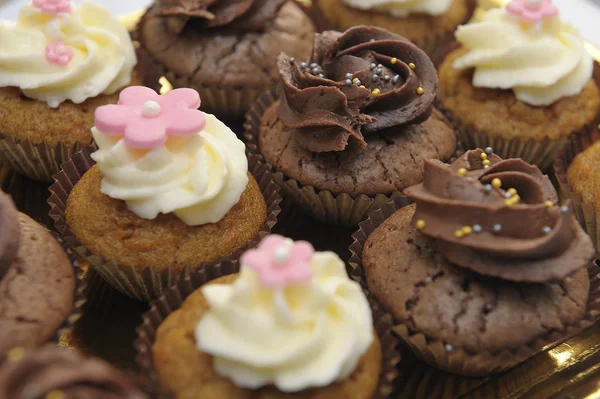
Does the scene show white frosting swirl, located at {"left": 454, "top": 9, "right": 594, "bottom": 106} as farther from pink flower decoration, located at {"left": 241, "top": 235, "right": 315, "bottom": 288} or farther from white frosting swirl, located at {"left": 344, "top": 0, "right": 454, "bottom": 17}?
pink flower decoration, located at {"left": 241, "top": 235, "right": 315, "bottom": 288}

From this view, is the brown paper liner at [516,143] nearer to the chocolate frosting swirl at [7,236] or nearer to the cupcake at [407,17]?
the cupcake at [407,17]

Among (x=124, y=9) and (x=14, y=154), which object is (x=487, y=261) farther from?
(x=124, y=9)

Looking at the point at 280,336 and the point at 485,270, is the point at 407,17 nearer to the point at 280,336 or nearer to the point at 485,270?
the point at 485,270

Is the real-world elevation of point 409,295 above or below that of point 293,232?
above

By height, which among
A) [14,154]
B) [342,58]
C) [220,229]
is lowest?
[14,154]

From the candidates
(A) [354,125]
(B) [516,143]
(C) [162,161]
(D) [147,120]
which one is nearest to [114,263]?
(C) [162,161]

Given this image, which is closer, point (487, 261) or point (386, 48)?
point (487, 261)

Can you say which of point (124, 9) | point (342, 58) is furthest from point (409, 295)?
point (124, 9)

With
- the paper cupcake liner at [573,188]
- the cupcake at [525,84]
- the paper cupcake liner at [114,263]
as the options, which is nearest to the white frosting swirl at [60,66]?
the paper cupcake liner at [114,263]
